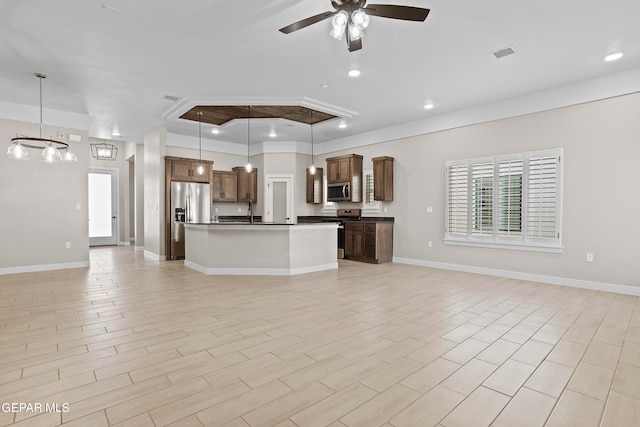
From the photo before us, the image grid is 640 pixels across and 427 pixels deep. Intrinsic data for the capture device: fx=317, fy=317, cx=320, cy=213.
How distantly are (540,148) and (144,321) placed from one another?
19.8 feet

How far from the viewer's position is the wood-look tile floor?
175 centimetres

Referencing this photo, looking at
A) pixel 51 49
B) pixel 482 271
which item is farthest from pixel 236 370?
pixel 482 271

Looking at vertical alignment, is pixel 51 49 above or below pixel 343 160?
above

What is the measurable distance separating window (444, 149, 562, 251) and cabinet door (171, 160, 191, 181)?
→ 5848 millimetres

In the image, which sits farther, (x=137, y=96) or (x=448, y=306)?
(x=137, y=96)

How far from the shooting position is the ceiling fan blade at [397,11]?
2382mm

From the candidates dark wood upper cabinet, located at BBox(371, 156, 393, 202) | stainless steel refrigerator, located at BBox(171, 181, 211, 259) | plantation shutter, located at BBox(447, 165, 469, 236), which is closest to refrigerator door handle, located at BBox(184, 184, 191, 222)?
stainless steel refrigerator, located at BBox(171, 181, 211, 259)

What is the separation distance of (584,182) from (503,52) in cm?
240

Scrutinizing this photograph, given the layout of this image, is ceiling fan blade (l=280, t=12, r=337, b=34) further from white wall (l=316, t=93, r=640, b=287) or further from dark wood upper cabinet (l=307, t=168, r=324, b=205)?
dark wood upper cabinet (l=307, t=168, r=324, b=205)

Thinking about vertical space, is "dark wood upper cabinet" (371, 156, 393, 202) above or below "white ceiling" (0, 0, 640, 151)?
below

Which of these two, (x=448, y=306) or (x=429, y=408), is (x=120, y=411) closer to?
(x=429, y=408)

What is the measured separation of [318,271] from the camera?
19.2ft

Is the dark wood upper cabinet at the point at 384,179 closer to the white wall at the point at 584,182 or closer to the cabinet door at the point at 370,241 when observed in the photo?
the cabinet door at the point at 370,241

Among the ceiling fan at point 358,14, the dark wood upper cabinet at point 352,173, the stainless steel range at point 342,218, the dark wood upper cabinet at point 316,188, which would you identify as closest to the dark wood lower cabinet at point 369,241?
the stainless steel range at point 342,218
